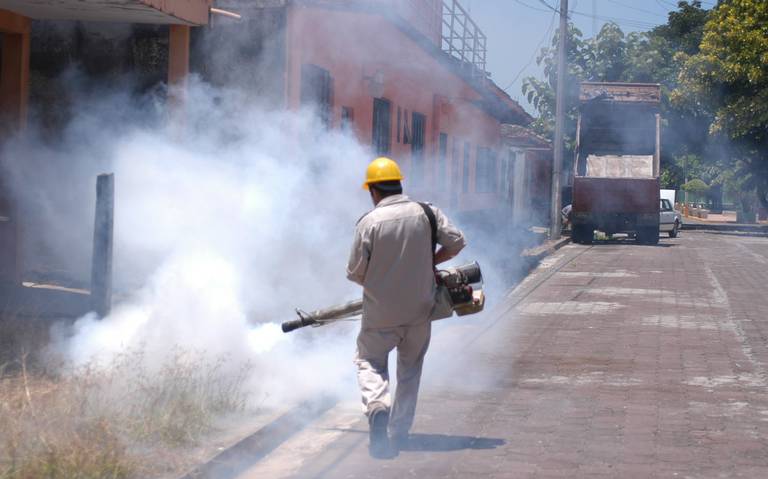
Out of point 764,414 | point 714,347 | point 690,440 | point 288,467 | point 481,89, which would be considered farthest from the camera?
point 481,89

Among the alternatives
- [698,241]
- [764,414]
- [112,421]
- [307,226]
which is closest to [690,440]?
[764,414]

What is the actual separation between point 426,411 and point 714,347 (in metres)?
4.10

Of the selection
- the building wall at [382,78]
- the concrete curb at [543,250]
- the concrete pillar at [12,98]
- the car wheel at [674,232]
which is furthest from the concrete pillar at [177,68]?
the car wheel at [674,232]

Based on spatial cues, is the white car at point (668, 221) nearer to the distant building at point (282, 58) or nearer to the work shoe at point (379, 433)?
the distant building at point (282, 58)

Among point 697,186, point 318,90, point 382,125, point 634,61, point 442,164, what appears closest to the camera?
point 318,90

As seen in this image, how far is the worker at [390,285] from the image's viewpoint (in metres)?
5.78

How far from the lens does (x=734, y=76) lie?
36.7 metres

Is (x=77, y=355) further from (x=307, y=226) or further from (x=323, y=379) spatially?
(x=307, y=226)

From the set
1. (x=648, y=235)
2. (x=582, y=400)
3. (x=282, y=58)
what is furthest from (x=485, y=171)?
(x=582, y=400)

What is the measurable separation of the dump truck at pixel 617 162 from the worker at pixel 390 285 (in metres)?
23.2

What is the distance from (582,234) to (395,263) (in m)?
24.7

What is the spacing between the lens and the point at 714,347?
1005 centimetres

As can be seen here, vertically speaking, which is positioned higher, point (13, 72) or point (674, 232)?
point (13, 72)

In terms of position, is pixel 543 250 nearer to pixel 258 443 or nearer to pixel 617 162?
pixel 617 162
